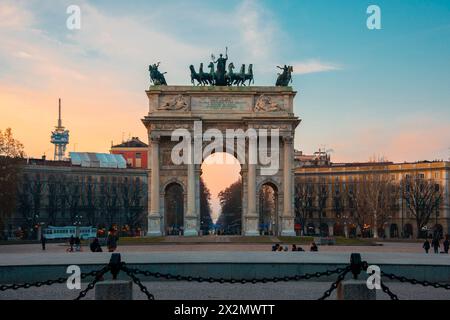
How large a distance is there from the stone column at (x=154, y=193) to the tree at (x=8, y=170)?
47.0 feet

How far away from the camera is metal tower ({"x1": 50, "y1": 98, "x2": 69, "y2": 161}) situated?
551 feet

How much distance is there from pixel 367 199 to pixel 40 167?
56.6 meters

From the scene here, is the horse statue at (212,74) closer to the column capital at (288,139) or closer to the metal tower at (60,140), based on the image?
the column capital at (288,139)

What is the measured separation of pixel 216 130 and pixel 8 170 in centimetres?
2166

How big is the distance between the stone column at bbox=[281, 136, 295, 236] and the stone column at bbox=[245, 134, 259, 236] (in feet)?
9.50

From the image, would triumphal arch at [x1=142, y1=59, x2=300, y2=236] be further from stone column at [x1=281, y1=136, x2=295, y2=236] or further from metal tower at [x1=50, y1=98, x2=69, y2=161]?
metal tower at [x1=50, y1=98, x2=69, y2=161]

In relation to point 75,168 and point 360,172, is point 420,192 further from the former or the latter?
point 75,168

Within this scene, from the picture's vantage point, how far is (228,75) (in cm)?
7312

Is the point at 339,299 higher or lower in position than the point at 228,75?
lower

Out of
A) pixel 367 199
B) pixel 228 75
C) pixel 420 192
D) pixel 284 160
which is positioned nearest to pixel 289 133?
pixel 284 160

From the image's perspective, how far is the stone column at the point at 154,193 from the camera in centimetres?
7101

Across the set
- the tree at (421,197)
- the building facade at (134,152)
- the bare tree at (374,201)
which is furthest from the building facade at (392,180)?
the building facade at (134,152)

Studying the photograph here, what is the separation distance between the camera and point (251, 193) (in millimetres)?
72188
